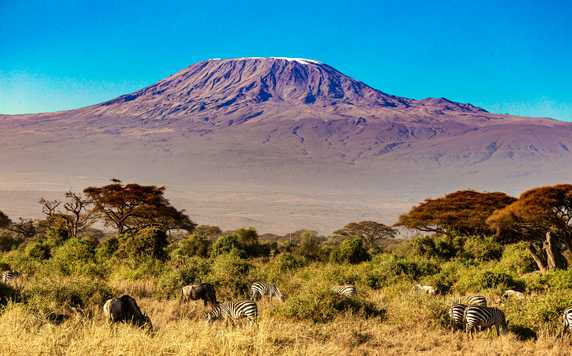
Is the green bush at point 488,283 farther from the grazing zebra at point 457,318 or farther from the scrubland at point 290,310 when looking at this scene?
the grazing zebra at point 457,318

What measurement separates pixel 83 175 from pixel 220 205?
243 ft

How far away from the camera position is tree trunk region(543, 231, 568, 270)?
52.0 ft

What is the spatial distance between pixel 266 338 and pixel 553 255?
12884 mm

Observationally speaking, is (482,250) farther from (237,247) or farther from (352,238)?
(237,247)

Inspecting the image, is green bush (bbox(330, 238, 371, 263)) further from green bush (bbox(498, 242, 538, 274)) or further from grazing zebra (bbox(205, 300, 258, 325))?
grazing zebra (bbox(205, 300, 258, 325))

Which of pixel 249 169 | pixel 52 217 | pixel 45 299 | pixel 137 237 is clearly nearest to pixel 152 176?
pixel 249 169

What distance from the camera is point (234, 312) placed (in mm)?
9633

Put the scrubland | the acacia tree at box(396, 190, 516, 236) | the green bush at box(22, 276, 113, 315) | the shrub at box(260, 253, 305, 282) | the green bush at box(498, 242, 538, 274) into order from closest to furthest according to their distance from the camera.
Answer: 1. the scrubland
2. the green bush at box(22, 276, 113, 315)
3. the shrub at box(260, 253, 305, 282)
4. the green bush at box(498, 242, 538, 274)
5. the acacia tree at box(396, 190, 516, 236)

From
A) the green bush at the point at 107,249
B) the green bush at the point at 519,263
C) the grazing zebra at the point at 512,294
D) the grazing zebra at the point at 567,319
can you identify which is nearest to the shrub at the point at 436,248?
the green bush at the point at 519,263

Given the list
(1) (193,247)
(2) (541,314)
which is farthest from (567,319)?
(1) (193,247)

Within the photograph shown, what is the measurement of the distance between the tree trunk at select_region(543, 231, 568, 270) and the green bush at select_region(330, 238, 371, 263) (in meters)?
7.96

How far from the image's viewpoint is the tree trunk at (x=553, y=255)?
52.0 feet

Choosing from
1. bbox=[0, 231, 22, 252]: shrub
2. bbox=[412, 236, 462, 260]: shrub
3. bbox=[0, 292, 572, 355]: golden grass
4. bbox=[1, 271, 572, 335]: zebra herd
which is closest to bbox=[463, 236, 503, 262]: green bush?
bbox=[412, 236, 462, 260]: shrub

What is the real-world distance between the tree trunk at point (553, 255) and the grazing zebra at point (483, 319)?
8165 millimetres
